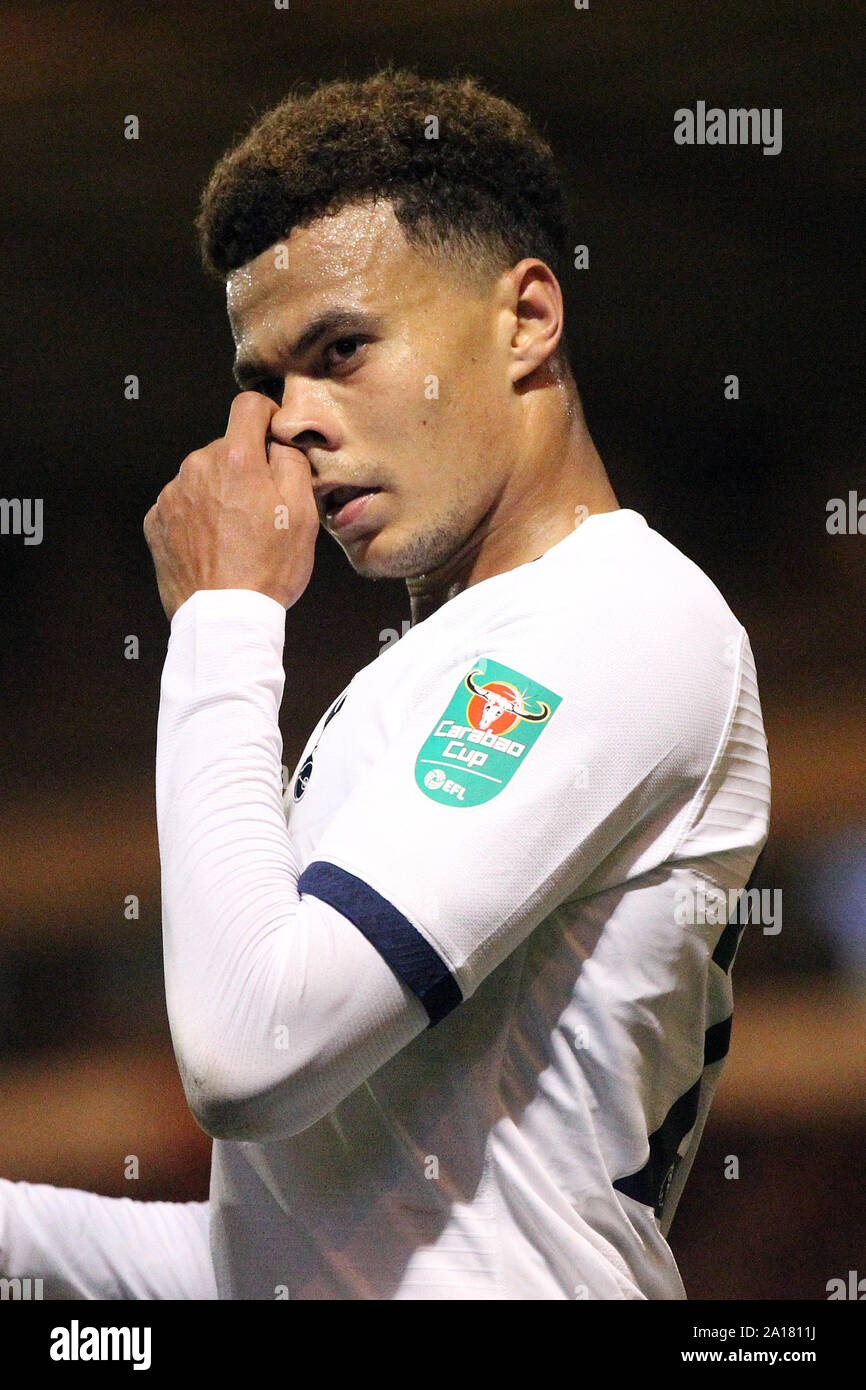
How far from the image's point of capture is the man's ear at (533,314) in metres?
1.32

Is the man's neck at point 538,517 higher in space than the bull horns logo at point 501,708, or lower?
higher

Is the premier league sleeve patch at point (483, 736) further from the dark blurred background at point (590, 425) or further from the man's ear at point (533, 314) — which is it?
the dark blurred background at point (590, 425)

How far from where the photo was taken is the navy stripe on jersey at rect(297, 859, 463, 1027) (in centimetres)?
90

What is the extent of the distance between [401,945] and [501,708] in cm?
18

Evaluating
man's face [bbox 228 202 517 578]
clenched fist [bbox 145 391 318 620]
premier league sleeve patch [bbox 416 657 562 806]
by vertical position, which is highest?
man's face [bbox 228 202 517 578]

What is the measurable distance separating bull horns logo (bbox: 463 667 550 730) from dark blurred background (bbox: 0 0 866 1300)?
1369 mm

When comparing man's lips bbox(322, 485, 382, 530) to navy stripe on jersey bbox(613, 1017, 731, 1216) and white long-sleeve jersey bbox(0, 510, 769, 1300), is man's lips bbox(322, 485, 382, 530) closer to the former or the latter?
white long-sleeve jersey bbox(0, 510, 769, 1300)

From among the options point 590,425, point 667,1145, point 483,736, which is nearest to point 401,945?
point 483,736

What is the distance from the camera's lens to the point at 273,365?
1.27m

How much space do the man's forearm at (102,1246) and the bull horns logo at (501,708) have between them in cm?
58

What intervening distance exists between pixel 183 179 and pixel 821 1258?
2.27 m

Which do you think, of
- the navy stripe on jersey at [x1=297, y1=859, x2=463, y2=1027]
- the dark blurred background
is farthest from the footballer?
the dark blurred background

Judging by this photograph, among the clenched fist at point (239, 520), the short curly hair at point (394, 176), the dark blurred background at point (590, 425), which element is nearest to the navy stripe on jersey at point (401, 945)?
the clenched fist at point (239, 520)
